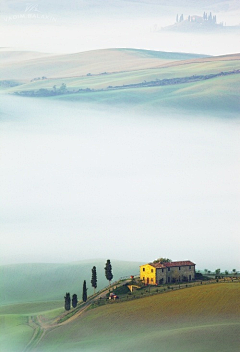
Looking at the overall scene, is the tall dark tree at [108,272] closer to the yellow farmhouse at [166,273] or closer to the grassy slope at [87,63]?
the yellow farmhouse at [166,273]

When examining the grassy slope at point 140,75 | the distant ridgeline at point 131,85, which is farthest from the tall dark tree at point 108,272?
the grassy slope at point 140,75

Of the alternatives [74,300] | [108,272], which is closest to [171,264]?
[108,272]

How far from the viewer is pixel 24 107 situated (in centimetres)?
3156

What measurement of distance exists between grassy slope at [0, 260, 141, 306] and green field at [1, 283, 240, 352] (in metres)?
1.90

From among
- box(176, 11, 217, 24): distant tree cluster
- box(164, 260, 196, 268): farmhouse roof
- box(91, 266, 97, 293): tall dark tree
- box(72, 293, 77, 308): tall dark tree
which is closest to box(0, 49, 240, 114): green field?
box(176, 11, 217, 24): distant tree cluster

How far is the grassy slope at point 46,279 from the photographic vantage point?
2803cm

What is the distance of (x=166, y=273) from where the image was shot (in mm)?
25969

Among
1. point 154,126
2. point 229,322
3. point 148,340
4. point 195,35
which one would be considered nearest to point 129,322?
point 148,340

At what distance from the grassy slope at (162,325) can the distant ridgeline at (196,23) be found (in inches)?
393

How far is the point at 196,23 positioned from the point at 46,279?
1025 centimetres

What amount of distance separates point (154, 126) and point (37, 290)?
695 cm

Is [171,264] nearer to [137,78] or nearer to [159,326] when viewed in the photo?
[159,326]

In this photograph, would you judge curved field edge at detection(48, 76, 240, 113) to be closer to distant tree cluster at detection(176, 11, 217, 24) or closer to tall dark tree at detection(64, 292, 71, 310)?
distant tree cluster at detection(176, 11, 217, 24)

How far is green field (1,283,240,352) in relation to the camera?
79.3 feet
